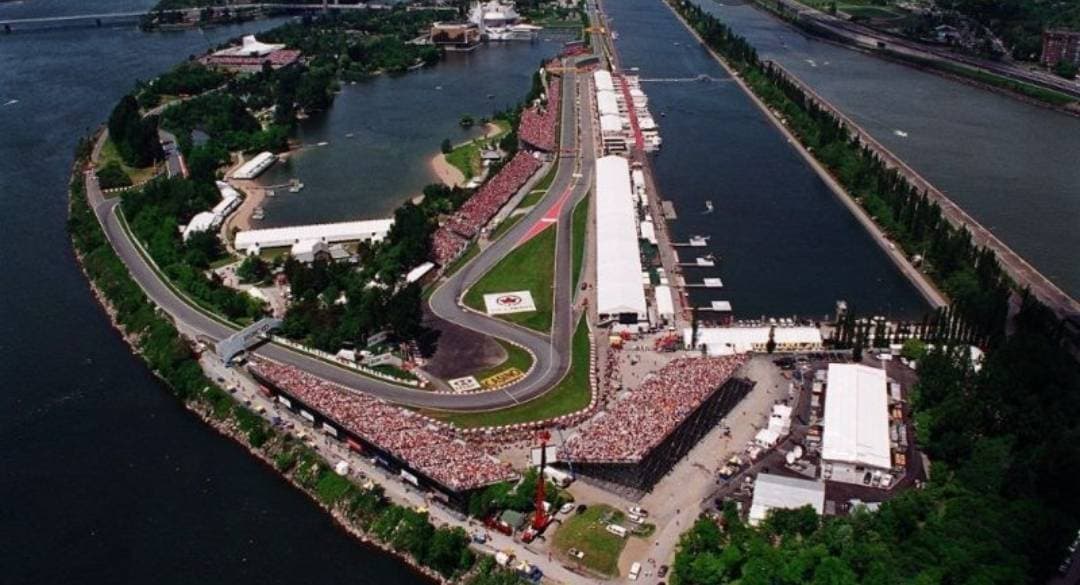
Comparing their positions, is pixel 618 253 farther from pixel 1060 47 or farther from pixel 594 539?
pixel 1060 47

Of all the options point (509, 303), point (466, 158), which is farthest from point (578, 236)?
Result: point (466, 158)

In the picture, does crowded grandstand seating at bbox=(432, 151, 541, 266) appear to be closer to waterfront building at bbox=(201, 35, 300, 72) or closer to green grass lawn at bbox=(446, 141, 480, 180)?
green grass lawn at bbox=(446, 141, 480, 180)

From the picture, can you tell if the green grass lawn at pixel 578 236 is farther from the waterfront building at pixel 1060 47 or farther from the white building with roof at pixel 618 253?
the waterfront building at pixel 1060 47

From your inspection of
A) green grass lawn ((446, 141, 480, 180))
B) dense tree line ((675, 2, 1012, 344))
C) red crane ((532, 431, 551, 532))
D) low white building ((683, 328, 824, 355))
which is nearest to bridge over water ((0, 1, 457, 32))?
green grass lawn ((446, 141, 480, 180))

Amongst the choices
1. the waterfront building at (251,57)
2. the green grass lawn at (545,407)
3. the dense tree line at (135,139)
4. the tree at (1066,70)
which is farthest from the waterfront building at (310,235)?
the tree at (1066,70)

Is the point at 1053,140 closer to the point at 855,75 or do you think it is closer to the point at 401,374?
the point at 855,75

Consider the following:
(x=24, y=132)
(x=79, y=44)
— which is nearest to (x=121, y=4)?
(x=79, y=44)
